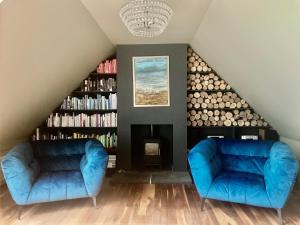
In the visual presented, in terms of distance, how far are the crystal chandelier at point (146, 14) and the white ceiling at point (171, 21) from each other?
539mm

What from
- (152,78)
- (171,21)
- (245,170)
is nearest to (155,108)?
(152,78)

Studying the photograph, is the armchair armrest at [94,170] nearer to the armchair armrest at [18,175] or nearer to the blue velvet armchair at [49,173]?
the blue velvet armchair at [49,173]

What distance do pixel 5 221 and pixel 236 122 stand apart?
3887 millimetres

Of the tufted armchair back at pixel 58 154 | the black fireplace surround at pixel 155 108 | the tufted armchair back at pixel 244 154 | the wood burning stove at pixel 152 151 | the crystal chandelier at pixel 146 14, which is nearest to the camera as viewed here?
the crystal chandelier at pixel 146 14

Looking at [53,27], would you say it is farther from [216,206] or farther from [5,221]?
[216,206]

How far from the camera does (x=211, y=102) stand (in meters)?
5.13

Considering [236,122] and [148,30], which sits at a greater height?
[148,30]

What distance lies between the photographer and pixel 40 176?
346 cm

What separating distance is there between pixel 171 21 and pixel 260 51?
1.28 metres

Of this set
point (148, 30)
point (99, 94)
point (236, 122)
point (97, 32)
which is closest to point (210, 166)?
point (148, 30)

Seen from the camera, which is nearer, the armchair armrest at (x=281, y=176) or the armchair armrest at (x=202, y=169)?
the armchair armrest at (x=281, y=176)

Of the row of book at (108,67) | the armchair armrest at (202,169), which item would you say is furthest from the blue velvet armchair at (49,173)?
the row of book at (108,67)

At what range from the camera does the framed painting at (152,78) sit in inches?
199

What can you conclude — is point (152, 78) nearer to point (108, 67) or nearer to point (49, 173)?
point (108, 67)
